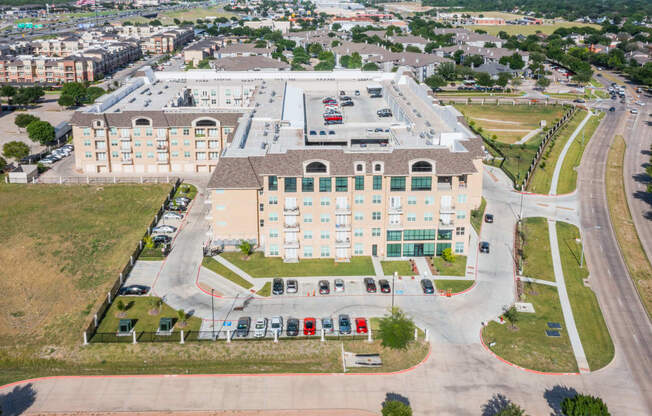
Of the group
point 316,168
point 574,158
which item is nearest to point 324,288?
point 316,168

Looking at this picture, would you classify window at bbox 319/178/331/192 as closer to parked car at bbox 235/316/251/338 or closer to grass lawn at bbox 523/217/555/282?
parked car at bbox 235/316/251/338

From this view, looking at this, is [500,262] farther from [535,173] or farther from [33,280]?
[33,280]

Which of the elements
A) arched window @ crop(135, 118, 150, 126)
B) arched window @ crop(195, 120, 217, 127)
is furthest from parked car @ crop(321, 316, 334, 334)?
arched window @ crop(135, 118, 150, 126)

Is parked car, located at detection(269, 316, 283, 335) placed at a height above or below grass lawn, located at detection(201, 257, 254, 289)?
below

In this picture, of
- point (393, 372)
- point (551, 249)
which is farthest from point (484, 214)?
point (393, 372)

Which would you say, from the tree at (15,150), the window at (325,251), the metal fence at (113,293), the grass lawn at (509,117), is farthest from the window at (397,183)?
the tree at (15,150)

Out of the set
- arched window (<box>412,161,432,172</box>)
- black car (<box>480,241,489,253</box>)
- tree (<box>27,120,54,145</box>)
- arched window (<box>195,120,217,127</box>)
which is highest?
arched window (<box>195,120,217,127</box>)

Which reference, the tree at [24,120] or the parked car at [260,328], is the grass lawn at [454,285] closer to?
the parked car at [260,328]
